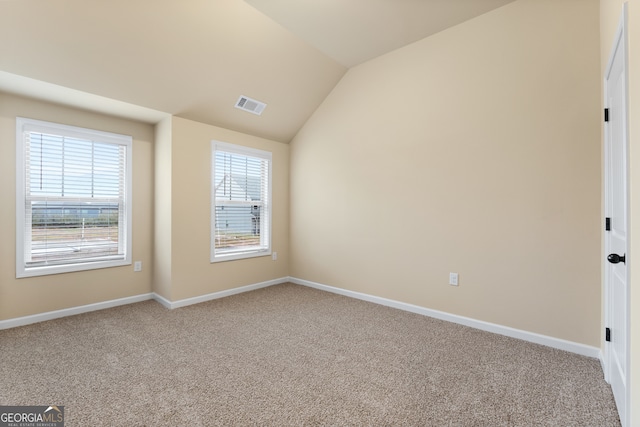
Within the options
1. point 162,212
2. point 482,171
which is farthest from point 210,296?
point 482,171

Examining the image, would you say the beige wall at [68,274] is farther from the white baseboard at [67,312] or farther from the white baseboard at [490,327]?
the white baseboard at [490,327]

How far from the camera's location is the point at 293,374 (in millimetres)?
2152

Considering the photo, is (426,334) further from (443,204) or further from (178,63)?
(178,63)

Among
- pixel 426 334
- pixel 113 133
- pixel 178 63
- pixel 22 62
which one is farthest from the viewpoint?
pixel 113 133

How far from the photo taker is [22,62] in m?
2.49

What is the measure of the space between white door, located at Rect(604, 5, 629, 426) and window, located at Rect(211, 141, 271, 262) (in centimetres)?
376

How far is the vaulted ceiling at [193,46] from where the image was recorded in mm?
2416

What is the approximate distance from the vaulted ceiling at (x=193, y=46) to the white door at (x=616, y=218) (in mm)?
1447

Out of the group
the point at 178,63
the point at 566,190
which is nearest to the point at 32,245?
the point at 178,63

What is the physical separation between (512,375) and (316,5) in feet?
11.3

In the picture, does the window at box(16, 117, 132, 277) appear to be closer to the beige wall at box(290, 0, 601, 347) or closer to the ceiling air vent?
the ceiling air vent

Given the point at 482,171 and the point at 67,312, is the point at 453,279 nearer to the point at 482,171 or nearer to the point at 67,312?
the point at 482,171

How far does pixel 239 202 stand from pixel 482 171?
3.07 meters

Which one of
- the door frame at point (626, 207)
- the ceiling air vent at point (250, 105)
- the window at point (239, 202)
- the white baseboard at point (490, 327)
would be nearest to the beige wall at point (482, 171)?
the white baseboard at point (490, 327)
